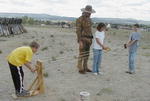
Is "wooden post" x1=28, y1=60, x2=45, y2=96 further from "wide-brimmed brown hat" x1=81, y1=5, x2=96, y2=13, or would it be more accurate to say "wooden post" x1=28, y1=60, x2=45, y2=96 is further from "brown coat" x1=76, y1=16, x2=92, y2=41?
"wide-brimmed brown hat" x1=81, y1=5, x2=96, y2=13

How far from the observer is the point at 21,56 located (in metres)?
6.29

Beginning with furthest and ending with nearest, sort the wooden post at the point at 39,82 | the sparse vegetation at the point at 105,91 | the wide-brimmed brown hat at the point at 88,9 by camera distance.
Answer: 1. the wide-brimmed brown hat at the point at 88,9
2. the sparse vegetation at the point at 105,91
3. the wooden post at the point at 39,82

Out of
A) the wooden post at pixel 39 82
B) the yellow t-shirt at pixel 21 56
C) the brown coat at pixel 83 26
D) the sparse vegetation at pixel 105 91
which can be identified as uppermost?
the brown coat at pixel 83 26

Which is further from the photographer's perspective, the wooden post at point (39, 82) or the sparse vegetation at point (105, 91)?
the sparse vegetation at point (105, 91)

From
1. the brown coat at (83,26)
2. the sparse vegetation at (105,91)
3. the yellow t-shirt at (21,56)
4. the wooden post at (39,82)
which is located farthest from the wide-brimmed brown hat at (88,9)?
the yellow t-shirt at (21,56)

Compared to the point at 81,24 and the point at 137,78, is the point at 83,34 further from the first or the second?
the point at 137,78

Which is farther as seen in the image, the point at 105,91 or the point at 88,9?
the point at 88,9

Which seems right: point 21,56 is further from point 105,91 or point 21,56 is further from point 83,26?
point 83,26

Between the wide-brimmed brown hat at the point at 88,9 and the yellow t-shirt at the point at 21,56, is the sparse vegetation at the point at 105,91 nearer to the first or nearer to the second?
the yellow t-shirt at the point at 21,56

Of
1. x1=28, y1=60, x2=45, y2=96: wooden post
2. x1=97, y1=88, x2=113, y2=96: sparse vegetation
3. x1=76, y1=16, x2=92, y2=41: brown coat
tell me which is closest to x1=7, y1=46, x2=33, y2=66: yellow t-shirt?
x1=28, y1=60, x2=45, y2=96: wooden post

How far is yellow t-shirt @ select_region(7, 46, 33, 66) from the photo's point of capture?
6.22m

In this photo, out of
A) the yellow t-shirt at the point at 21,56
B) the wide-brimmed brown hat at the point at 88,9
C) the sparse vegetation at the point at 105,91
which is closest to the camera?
the yellow t-shirt at the point at 21,56

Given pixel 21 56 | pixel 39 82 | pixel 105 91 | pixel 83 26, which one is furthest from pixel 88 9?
pixel 21 56

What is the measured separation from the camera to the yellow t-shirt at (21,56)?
6.22 metres
